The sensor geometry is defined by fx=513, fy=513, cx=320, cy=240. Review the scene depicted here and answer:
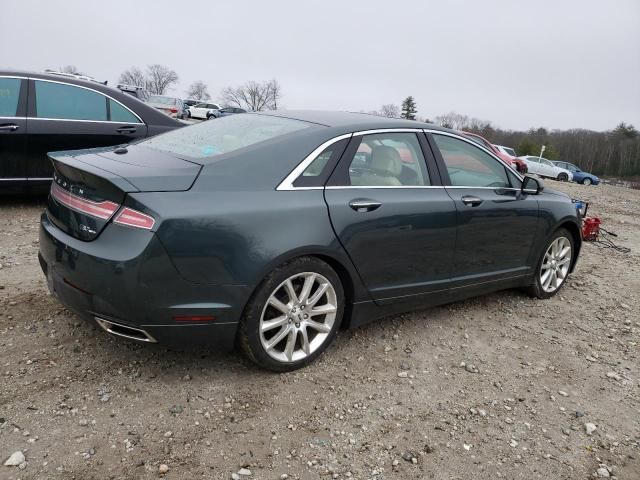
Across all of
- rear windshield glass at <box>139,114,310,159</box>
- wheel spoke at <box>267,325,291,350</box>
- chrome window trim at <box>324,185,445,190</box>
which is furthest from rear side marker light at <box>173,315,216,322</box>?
chrome window trim at <box>324,185,445,190</box>

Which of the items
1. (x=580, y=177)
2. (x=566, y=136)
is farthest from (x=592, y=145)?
(x=580, y=177)

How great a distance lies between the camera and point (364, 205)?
3039mm

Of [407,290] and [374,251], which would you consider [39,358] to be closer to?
[374,251]

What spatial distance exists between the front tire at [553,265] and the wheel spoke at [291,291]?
265 cm

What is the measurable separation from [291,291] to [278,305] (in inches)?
4.0

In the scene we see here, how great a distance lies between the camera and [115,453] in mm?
2205

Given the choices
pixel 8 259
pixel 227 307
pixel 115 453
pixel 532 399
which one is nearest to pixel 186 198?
pixel 227 307

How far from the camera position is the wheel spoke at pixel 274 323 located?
2.76 m

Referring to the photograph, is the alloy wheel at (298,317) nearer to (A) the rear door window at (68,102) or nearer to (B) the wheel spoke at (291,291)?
(B) the wheel spoke at (291,291)

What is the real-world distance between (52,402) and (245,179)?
4.72ft

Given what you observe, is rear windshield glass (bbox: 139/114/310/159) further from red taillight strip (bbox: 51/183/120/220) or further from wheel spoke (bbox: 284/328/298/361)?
wheel spoke (bbox: 284/328/298/361)

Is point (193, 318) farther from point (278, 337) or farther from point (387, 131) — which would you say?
point (387, 131)

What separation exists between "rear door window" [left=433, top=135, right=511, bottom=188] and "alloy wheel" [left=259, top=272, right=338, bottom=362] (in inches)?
53.7

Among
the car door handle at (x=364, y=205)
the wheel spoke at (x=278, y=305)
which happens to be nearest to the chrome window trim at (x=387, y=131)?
the car door handle at (x=364, y=205)
